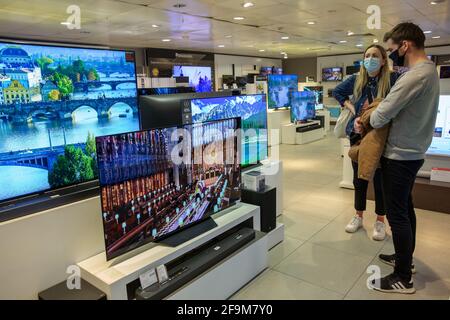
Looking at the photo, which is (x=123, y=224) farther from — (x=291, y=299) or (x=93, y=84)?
(x=291, y=299)

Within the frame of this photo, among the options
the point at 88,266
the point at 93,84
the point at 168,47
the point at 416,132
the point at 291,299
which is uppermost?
the point at 168,47

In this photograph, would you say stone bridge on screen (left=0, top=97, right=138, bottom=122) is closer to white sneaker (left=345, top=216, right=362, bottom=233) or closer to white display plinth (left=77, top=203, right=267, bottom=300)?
white display plinth (left=77, top=203, right=267, bottom=300)

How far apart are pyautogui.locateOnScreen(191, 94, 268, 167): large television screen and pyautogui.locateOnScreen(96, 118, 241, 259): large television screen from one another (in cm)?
37

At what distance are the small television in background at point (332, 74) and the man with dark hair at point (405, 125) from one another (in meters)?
12.6

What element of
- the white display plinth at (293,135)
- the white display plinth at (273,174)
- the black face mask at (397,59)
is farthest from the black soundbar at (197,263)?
the white display plinth at (293,135)

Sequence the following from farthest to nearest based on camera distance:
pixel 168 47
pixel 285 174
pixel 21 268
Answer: pixel 168 47, pixel 285 174, pixel 21 268

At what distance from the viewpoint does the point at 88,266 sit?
1747mm

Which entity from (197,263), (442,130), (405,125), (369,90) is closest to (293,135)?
(442,130)

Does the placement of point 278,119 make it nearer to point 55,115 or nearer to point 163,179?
point 163,179

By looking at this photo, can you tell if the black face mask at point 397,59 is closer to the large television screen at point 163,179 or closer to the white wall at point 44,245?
the large television screen at point 163,179

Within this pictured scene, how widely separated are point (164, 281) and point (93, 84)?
1209mm

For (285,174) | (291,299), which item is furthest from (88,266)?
(285,174)

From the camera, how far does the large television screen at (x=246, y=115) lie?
2.68 metres

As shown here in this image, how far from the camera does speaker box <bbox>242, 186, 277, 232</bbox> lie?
276 cm
